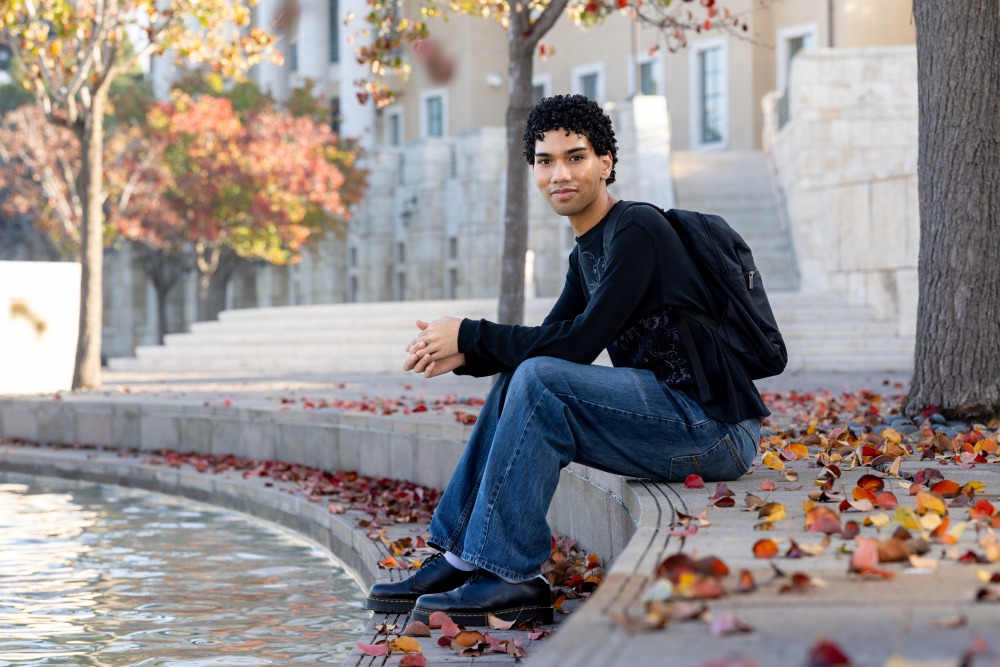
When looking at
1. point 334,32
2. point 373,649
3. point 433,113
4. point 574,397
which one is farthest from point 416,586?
point 334,32

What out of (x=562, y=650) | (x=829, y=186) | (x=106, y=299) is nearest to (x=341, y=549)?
(x=562, y=650)

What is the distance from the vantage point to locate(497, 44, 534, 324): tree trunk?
10.9 meters

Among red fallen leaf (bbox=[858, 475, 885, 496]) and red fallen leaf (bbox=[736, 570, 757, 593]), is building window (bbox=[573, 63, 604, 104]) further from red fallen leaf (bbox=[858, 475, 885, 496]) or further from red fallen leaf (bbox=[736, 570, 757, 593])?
red fallen leaf (bbox=[736, 570, 757, 593])

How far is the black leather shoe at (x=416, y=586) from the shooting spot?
14.7 feet

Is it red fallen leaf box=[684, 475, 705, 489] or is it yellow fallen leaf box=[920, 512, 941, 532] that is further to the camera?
red fallen leaf box=[684, 475, 705, 489]

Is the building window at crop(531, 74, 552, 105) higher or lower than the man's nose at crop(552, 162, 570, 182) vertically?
higher

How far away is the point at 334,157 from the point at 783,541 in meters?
33.7

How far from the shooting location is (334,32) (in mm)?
50062

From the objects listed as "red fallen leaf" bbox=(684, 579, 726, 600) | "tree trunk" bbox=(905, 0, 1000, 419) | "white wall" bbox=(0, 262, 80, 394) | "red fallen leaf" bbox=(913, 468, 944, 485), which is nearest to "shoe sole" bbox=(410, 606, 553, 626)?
"red fallen leaf" bbox=(913, 468, 944, 485)

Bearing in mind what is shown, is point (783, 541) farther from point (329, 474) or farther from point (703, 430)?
point (329, 474)

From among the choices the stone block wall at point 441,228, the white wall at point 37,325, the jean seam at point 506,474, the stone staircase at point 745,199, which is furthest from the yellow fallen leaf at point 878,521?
the stone block wall at point 441,228

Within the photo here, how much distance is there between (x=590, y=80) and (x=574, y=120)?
35.4 metres

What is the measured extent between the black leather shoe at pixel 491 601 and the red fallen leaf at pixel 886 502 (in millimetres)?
1059

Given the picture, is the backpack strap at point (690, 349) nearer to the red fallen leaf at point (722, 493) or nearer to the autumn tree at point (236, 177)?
the red fallen leaf at point (722, 493)
